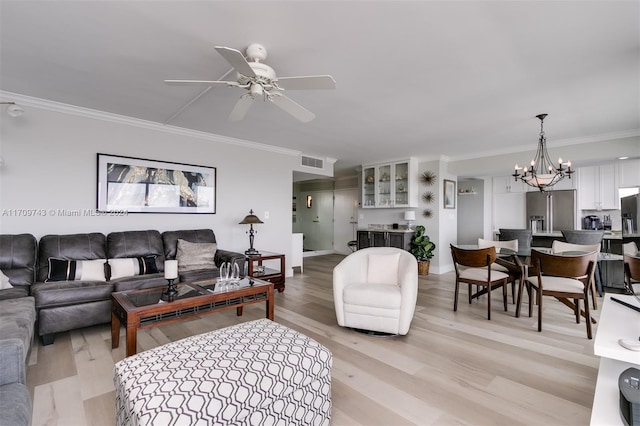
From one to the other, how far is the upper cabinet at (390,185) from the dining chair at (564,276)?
3225 mm

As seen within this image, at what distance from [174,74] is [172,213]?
2.11 metres

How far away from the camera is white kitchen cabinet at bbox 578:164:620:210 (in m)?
5.68

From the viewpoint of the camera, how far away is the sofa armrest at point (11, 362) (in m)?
1.40

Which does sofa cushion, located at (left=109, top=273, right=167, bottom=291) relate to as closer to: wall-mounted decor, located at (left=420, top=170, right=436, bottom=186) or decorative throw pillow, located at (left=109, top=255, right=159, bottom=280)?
decorative throw pillow, located at (left=109, top=255, right=159, bottom=280)

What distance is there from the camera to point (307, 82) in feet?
6.76

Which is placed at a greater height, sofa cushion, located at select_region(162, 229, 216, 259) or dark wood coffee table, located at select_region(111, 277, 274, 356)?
sofa cushion, located at select_region(162, 229, 216, 259)

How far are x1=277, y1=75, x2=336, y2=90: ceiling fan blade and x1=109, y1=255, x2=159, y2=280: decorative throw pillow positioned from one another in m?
2.59

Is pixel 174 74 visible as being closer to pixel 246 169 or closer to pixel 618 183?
pixel 246 169

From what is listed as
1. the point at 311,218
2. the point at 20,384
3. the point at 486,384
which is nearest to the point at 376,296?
the point at 486,384

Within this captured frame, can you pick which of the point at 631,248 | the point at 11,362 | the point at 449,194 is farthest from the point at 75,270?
the point at 449,194

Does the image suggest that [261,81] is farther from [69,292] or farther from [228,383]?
[69,292]

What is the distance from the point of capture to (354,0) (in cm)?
170

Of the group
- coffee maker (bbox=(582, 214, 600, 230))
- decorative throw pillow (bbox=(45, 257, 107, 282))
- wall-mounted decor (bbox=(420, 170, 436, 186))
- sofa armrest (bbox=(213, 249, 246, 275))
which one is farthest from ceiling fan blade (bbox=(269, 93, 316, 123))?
coffee maker (bbox=(582, 214, 600, 230))

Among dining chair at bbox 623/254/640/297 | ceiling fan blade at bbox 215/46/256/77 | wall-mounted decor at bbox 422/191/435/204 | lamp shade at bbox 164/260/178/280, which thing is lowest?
lamp shade at bbox 164/260/178/280
